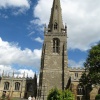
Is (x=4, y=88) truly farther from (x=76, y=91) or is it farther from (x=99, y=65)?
(x=99, y=65)

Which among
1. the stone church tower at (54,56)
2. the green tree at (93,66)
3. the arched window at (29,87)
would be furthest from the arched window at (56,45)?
the green tree at (93,66)

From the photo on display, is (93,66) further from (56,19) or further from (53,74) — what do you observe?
(56,19)

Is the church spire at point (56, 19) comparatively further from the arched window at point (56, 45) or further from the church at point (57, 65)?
the arched window at point (56, 45)

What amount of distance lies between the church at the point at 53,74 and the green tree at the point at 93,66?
12.6m

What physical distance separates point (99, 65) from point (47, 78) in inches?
927

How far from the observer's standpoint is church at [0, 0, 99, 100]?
63.6 meters

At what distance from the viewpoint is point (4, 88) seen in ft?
255

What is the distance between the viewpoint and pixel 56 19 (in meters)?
76.7

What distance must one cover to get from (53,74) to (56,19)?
18770mm

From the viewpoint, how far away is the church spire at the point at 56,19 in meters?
75.6

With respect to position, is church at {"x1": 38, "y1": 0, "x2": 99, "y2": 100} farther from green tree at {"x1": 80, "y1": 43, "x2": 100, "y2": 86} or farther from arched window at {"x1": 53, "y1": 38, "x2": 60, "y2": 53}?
green tree at {"x1": 80, "y1": 43, "x2": 100, "y2": 86}

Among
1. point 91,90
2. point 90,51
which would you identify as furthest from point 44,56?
point 90,51

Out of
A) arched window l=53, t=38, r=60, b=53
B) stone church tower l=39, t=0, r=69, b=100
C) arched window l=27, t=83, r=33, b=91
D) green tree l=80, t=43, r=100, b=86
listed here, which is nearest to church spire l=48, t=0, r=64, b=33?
stone church tower l=39, t=0, r=69, b=100

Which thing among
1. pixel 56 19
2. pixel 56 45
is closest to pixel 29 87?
pixel 56 45
